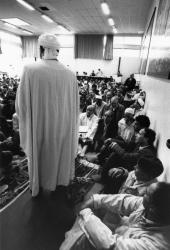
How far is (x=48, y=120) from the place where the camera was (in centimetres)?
155

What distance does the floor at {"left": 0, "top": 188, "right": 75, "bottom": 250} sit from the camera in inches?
48.8

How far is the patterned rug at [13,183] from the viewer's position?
1691 millimetres

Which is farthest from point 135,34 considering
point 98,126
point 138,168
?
point 138,168

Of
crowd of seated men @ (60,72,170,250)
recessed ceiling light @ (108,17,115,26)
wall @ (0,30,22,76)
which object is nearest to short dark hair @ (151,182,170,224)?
crowd of seated men @ (60,72,170,250)

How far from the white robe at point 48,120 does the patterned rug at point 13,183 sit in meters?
0.28

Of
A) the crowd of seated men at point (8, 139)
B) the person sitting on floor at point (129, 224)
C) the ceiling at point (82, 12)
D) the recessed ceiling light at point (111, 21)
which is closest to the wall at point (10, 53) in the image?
the ceiling at point (82, 12)

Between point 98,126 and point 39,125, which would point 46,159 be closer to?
point 39,125

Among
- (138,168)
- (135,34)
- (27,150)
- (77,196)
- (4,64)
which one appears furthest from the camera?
(4,64)

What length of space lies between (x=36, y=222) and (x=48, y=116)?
845 millimetres

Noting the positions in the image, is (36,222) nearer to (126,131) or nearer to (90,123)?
(126,131)

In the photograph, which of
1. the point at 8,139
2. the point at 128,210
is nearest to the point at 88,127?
the point at 8,139

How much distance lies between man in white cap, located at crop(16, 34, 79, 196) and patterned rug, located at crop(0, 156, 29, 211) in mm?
281

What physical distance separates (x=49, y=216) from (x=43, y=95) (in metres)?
0.99

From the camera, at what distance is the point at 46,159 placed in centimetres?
163
